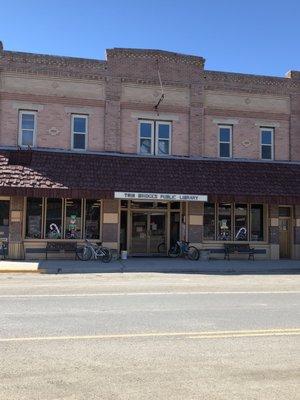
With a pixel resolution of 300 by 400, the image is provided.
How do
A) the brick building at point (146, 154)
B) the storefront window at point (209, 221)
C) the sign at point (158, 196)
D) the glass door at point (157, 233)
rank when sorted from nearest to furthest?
the sign at point (158, 196) → the brick building at point (146, 154) → the storefront window at point (209, 221) → the glass door at point (157, 233)

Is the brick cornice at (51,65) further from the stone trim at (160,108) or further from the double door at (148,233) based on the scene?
the double door at (148,233)

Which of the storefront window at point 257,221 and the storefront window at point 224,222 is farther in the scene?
the storefront window at point 257,221

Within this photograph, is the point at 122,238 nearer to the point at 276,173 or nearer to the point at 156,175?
the point at 156,175

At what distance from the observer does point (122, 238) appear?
77.7 ft

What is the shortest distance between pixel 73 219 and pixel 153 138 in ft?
16.4

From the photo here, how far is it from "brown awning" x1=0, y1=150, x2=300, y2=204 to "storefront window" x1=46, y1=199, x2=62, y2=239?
6.13 feet

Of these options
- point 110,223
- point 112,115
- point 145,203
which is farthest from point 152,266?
point 112,115

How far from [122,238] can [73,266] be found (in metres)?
4.96

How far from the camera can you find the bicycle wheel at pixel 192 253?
22.7 metres

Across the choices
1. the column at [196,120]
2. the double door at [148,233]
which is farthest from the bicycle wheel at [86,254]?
the column at [196,120]

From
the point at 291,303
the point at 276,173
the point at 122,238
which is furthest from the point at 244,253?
the point at 291,303

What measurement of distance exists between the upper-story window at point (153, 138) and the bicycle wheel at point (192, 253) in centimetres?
438

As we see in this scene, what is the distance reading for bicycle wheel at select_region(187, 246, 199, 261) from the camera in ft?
74.3

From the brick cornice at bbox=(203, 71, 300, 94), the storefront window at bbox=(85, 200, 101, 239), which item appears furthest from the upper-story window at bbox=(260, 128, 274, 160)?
the storefront window at bbox=(85, 200, 101, 239)
